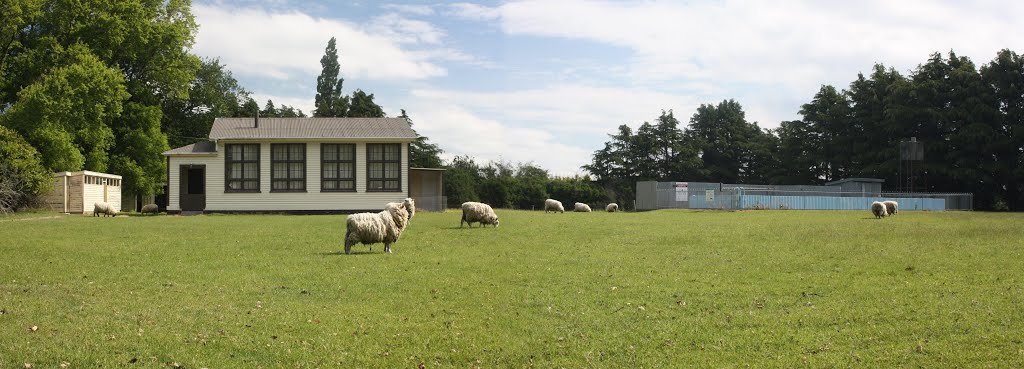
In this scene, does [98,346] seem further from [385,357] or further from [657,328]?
[657,328]

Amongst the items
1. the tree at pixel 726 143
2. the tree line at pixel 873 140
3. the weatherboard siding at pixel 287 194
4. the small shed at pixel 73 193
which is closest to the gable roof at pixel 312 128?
the weatherboard siding at pixel 287 194

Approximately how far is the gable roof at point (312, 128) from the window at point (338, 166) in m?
0.78

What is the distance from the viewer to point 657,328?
8914 millimetres

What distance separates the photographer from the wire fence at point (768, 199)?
165 ft

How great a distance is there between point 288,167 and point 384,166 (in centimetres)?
523

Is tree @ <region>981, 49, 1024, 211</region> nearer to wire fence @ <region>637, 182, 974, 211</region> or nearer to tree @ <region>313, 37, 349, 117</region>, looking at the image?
wire fence @ <region>637, 182, 974, 211</region>

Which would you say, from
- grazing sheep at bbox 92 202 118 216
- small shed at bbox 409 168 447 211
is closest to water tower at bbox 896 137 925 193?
small shed at bbox 409 168 447 211

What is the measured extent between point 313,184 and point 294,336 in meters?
37.0

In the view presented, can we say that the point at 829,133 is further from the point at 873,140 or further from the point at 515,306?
the point at 515,306

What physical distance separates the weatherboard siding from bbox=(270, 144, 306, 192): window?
24 cm

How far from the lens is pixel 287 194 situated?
44188 mm

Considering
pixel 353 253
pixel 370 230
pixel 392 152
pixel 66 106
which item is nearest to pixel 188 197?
pixel 66 106

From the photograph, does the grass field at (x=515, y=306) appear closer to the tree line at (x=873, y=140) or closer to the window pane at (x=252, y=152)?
the window pane at (x=252, y=152)

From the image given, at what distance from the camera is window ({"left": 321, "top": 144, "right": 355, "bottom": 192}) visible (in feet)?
146
